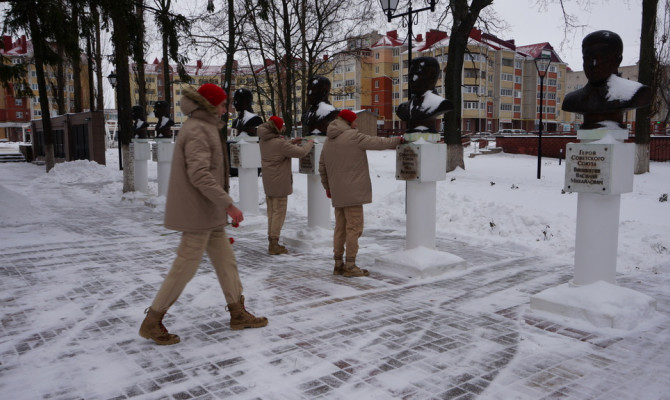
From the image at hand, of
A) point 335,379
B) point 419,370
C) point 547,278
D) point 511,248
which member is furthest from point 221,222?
point 511,248

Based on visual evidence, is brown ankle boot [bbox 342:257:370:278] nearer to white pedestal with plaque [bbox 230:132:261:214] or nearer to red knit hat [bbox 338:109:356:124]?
red knit hat [bbox 338:109:356:124]

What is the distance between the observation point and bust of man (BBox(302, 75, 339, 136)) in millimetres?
8211

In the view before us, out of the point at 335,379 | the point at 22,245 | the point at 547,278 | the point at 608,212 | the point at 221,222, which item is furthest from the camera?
the point at 22,245

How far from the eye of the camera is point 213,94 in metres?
4.35

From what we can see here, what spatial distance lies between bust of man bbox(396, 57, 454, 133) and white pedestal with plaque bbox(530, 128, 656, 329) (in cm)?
183

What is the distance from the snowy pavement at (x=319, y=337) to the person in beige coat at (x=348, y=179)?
1.22ft

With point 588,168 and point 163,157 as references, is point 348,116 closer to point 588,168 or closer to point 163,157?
point 588,168

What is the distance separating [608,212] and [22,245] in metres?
8.10

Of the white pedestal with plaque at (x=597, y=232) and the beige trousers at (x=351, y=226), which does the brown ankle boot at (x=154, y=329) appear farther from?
the white pedestal with plaque at (x=597, y=232)

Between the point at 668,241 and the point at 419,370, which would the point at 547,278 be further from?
the point at 419,370

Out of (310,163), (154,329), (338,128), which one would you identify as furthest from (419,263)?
(154,329)

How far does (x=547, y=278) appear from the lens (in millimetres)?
6312

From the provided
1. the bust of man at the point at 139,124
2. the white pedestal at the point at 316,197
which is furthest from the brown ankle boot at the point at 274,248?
the bust of man at the point at 139,124

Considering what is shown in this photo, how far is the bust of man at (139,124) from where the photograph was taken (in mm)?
15461
